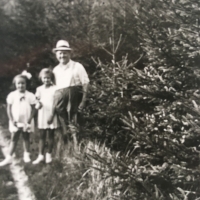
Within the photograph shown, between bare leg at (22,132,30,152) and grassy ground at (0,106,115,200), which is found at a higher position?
bare leg at (22,132,30,152)

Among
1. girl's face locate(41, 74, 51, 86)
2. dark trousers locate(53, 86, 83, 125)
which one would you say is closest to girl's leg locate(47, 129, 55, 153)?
dark trousers locate(53, 86, 83, 125)

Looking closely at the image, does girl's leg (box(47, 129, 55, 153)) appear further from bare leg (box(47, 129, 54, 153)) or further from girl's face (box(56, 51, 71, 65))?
girl's face (box(56, 51, 71, 65))

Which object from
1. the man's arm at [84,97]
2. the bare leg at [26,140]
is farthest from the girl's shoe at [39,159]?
the man's arm at [84,97]

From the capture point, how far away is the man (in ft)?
7.89

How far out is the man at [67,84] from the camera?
7.89 ft

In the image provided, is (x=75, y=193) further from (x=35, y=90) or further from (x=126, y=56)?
(x=126, y=56)

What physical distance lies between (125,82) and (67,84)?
40cm

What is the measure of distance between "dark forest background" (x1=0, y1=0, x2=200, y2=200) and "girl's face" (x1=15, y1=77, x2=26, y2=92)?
5 centimetres

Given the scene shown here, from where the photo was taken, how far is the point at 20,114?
7.75 ft

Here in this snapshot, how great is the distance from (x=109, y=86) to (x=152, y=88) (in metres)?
0.37

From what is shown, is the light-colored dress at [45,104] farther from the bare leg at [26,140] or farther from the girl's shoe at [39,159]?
the girl's shoe at [39,159]

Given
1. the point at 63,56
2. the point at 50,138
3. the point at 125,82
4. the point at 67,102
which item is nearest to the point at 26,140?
the point at 50,138

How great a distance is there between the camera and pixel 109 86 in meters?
2.58

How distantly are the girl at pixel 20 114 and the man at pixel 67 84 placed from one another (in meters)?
0.16
